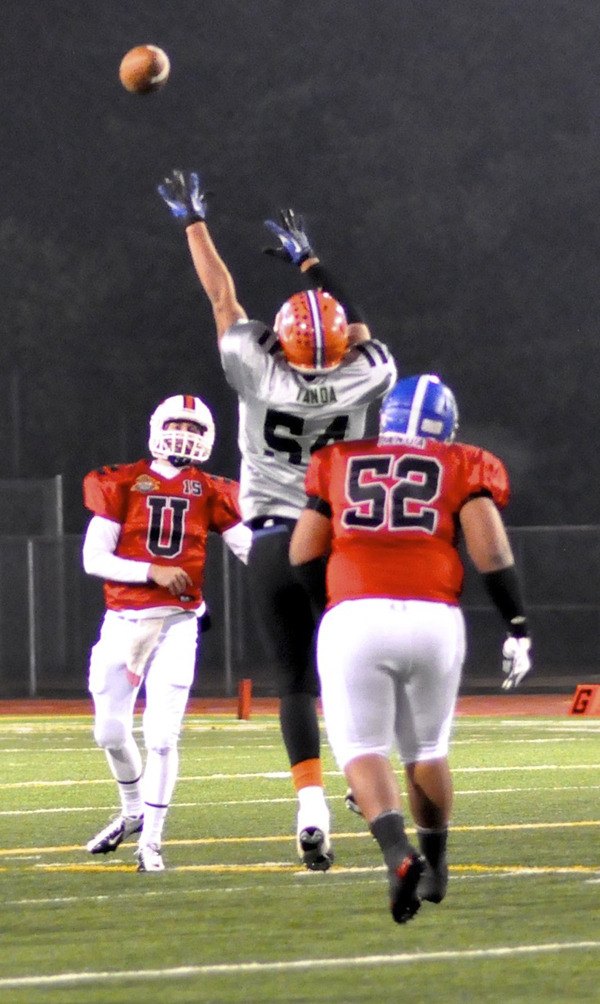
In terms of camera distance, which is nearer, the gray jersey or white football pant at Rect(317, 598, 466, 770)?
white football pant at Rect(317, 598, 466, 770)

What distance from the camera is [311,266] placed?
8.29 m

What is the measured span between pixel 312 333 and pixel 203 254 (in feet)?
2.11

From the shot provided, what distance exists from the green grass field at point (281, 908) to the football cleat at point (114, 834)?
9cm

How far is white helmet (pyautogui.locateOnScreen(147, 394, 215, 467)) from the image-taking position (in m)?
8.58

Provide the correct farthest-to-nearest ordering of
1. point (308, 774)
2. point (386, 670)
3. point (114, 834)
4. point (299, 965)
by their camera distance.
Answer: point (114, 834) → point (308, 774) → point (386, 670) → point (299, 965)

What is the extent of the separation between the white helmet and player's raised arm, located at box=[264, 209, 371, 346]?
0.66 meters

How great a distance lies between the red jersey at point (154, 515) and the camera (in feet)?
28.0

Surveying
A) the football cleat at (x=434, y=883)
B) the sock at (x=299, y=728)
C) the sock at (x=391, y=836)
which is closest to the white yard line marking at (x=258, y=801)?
the sock at (x=299, y=728)

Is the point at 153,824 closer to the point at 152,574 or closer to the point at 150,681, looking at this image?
the point at 150,681

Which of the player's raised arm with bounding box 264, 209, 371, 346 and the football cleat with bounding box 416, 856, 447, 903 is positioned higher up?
the player's raised arm with bounding box 264, 209, 371, 346

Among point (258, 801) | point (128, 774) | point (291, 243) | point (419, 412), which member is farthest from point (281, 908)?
point (258, 801)

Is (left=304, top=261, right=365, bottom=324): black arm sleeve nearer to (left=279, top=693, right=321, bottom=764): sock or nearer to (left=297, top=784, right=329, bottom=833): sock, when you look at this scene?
(left=279, top=693, right=321, bottom=764): sock

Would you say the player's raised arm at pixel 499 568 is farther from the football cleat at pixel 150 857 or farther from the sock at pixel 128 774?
the sock at pixel 128 774

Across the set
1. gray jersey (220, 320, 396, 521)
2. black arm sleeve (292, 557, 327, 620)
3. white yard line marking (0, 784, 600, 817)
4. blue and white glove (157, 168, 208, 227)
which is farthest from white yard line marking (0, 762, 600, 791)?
black arm sleeve (292, 557, 327, 620)
